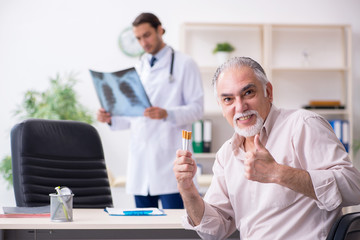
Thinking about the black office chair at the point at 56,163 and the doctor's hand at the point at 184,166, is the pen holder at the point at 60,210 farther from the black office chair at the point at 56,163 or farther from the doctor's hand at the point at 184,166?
the black office chair at the point at 56,163

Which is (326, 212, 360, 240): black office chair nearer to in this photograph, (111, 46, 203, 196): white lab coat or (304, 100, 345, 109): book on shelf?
(111, 46, 203, 196): white lab coat

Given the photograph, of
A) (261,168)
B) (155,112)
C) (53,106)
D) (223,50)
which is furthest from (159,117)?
(223,50)

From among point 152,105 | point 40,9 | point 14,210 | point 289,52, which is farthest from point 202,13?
point 14,210

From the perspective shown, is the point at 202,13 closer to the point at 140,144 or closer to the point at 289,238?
the point at 140,144

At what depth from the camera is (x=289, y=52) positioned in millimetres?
5141

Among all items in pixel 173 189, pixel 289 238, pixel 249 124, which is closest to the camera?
pixel 289 238

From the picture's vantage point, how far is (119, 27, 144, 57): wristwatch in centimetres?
502

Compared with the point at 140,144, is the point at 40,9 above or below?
above

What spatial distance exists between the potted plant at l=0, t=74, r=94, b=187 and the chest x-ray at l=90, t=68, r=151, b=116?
1676mm

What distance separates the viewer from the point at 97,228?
164cm

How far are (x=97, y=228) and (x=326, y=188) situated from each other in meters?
0.72

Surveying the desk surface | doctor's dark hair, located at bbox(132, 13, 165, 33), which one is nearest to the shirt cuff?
the desk surface

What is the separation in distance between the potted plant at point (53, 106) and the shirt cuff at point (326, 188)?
132 inches

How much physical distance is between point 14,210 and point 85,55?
10.8 feet
